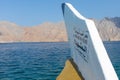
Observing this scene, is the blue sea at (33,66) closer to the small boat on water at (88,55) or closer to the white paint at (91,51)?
the small boat on water at (88,55)

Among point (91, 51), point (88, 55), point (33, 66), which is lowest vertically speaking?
point (33, 66)

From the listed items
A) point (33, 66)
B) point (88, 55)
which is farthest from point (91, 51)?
point (33, 66)

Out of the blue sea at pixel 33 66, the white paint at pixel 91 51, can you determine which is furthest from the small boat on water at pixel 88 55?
the blue sea at pixel 33 66

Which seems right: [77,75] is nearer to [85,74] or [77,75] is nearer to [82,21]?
[85,74]

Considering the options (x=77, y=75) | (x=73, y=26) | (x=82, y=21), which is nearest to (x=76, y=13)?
(x=73, y=26)

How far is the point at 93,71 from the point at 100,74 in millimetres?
744

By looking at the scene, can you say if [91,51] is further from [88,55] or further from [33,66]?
[33,66]

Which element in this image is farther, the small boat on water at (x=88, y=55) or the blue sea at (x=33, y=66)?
the blue sea at (x=33, y=66)

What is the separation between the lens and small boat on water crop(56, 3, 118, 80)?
229 inches

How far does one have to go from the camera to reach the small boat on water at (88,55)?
5.82m

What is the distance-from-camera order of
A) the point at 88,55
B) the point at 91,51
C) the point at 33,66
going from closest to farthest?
the point at 91,51 < the point at 88,55 < the point at 33,66

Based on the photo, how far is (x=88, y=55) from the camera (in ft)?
23.1

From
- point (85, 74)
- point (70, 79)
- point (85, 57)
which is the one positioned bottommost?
point (70, 79)

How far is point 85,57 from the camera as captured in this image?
296 inches
